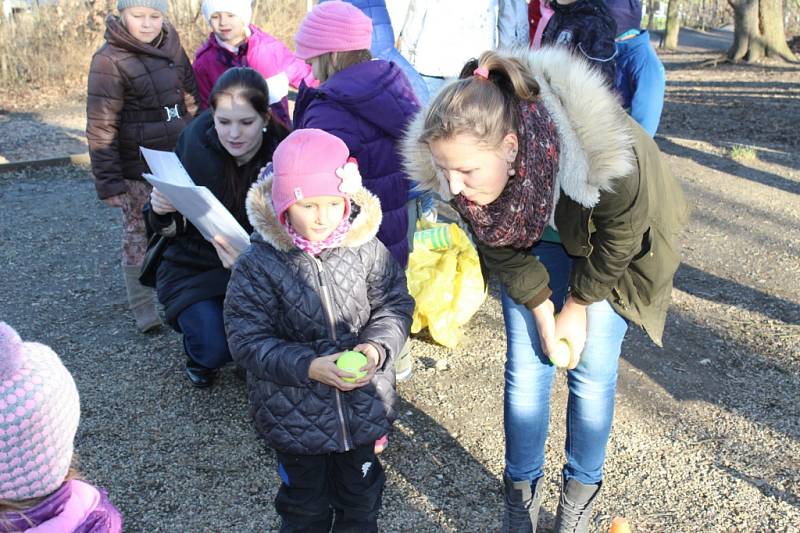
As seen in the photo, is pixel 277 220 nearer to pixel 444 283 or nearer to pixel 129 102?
pixel 444 283

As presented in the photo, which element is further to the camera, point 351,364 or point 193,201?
point 193,201

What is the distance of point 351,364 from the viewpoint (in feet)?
7.04

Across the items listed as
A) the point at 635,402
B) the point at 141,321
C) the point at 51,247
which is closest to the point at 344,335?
the point at 635,402

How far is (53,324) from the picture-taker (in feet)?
14.3

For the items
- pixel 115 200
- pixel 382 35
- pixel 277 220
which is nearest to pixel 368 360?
pixel 277 220

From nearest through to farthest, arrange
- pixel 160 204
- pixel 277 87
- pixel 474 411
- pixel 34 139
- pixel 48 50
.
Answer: pixel 160 204, pixel 474 411, pixel 277 87, pixel 34 139, pixel 48 50

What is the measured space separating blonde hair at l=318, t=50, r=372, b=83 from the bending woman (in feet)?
3.32

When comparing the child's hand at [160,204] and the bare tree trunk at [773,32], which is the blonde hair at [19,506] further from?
the bare tree trunk at [773,32]

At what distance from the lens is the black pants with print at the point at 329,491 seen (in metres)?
2.47

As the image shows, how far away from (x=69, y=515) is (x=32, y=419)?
244 mm

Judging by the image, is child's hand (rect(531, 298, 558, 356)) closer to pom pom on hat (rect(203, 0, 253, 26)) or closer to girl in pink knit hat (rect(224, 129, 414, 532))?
girl in pink knit hat (rect(224, 129, 414, 532))

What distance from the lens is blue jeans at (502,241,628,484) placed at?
2305 millimetres

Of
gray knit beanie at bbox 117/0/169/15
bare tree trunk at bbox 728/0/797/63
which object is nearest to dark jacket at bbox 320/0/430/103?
gray knit beanie at bbox 117/0/169/15

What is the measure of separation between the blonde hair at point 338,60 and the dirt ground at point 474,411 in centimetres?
150
